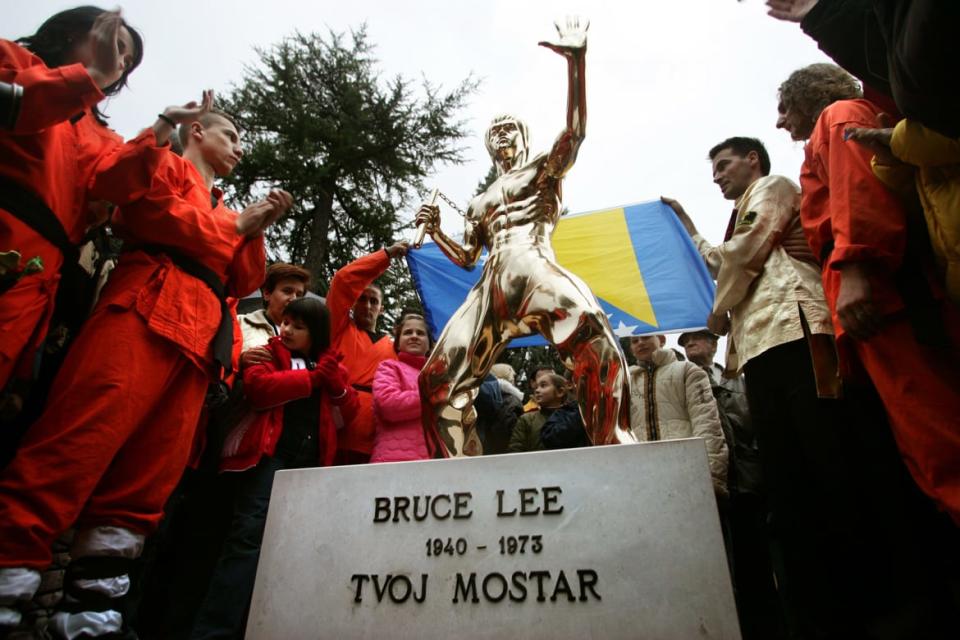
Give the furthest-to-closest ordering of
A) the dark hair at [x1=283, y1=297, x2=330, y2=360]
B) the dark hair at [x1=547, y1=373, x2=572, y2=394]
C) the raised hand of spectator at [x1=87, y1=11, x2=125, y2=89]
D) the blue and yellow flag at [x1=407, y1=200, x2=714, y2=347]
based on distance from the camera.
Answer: the blue and yellow flag at [x1=407, y1=200, x2=714, y2=347] → the dark hair at [x1=547, y1=373, x2=572, y2=394] → the dark hair at [x1=283, y1=297, x2=330, y2=360] → the raised hand of spectator at [x1=87, y1=11, x2=125, y2=89]

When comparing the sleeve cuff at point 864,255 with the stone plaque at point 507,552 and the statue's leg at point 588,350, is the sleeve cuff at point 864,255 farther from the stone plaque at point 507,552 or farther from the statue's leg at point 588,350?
the statue's leg at point 588,350

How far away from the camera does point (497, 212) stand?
306 cm

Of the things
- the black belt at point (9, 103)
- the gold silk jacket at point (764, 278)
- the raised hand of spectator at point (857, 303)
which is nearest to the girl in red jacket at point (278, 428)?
the black belt at point (9, 103)

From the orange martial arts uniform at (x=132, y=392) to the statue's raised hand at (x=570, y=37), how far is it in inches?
68.5

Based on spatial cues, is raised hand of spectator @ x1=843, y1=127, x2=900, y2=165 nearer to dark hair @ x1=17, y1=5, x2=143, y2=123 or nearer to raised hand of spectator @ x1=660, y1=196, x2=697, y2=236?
raised hand of spectator @ x1=660, y1=196, x2=697, y2=236

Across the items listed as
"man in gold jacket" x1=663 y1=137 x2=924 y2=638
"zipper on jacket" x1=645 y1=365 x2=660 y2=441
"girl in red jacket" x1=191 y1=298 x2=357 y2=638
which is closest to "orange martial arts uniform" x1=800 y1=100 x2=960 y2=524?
"man in gold jacket" x1=663 y1=137 x2=924 y2=638

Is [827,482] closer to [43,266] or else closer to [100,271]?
[43,266]

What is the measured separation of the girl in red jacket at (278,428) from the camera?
2.51 meters

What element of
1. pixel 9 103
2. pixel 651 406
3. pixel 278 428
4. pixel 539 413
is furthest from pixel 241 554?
pixel 651 406

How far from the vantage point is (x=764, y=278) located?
2.54 m

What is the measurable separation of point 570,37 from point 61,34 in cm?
219

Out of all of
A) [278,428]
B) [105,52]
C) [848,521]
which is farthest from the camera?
[278,428]

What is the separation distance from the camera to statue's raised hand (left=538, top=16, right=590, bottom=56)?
2764mm

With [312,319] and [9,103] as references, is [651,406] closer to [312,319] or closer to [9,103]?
[312,319]
